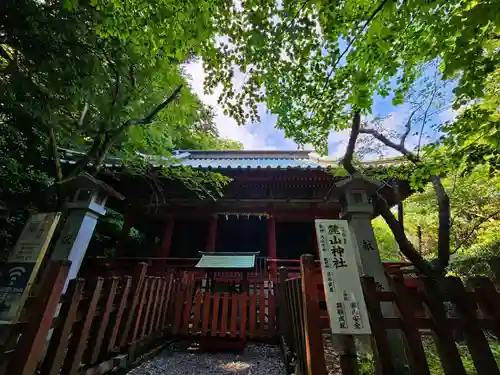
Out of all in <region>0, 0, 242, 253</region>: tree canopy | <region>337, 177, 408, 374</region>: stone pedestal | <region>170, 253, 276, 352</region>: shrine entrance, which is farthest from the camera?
<region>170, 253, 276, 352</region>: shrine entrance

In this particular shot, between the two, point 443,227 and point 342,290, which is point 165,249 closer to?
point 342,290

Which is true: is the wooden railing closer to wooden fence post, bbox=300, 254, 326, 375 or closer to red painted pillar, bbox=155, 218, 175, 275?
red painted pillar, bbox=155, 218, 175, 275

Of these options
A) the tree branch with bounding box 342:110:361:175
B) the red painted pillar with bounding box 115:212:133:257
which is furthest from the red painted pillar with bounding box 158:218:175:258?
the tree branch with bounding box 342:110:361:175

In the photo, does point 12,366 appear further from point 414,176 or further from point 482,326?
point 414,176

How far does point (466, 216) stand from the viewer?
9961 millimetres

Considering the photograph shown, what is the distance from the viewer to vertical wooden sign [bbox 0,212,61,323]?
2.40 meters

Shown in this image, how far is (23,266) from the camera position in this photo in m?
2.75

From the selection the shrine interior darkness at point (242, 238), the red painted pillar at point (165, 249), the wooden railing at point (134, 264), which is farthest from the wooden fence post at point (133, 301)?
the shrine interior darkness at point (242, 238)

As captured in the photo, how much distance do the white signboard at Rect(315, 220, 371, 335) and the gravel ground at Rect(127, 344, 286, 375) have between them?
2.08m

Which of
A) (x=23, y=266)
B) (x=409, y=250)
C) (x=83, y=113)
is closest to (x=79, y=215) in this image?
(x=23, y=266)

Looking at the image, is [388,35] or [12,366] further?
[388,35]

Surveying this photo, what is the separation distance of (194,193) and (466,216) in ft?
34.2

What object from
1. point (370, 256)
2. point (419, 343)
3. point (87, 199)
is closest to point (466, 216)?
point (370, 256)

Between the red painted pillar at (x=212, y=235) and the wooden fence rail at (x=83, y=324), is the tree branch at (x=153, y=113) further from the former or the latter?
the red painted pillar at (x=212, y=235)
